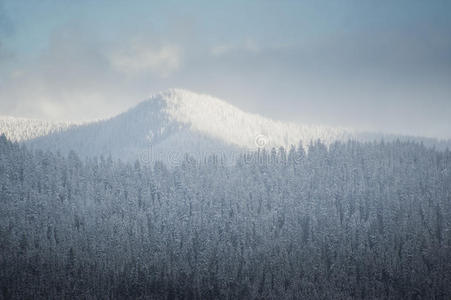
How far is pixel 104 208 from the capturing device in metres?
196

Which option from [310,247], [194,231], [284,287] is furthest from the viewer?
[194,231]

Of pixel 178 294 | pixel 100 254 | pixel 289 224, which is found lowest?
pixel 178 294

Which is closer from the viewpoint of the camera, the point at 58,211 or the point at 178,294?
the point at 178,294

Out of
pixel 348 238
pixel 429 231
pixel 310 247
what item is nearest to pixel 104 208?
pixel 310 247

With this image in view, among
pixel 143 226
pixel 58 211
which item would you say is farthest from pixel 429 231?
pixel 58 211

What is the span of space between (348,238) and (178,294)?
68.2 meters

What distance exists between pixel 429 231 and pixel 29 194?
151 meters

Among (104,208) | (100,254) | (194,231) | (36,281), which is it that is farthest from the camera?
(104,208)

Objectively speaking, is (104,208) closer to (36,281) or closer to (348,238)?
(36,281)

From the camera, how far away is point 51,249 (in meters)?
153

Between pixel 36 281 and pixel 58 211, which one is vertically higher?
pixel 58 211

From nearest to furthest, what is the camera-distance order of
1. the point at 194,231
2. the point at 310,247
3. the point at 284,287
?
the point at 284,287 → the point at 310,247 → the point at 194,231

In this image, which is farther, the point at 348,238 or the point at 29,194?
the point at 29,194

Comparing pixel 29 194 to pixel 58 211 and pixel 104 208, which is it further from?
pixel 104 208
